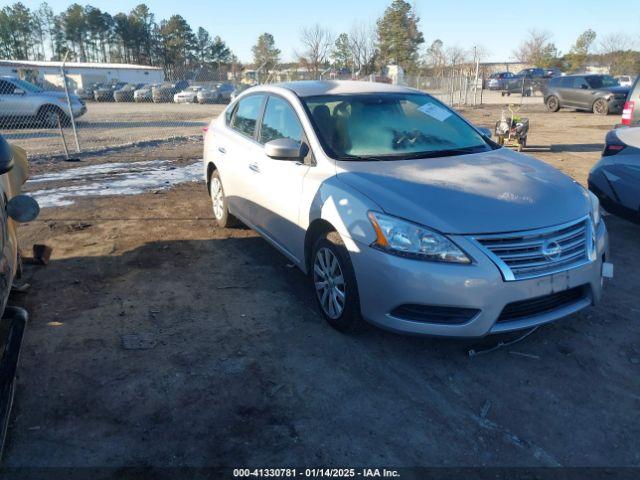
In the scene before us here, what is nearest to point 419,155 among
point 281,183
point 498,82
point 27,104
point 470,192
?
point 470,192

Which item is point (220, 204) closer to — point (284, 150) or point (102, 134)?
point (284, 150)

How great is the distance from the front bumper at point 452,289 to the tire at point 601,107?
2085 centimetres

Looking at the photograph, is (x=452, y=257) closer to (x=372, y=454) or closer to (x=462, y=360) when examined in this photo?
(x=462, y=360)

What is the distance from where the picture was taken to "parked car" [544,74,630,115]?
20359 mm

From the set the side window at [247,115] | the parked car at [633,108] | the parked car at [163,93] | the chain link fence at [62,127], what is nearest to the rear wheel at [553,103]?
the chain link fence at [62,127]

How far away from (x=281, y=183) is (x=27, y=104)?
16.4 m

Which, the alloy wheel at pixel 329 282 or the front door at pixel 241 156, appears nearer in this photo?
the alloy wheel at pixel 329 282

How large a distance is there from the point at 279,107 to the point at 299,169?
920mm

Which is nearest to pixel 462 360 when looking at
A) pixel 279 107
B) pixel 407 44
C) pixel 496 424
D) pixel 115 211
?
pixel 496 424

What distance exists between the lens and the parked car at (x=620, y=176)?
4.85 meters

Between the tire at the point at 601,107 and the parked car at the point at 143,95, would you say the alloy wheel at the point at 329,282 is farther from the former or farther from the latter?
the parked car at the point at 143,95

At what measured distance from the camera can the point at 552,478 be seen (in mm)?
2303

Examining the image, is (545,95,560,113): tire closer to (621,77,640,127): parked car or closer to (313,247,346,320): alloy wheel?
(621,77,640,127): parked car

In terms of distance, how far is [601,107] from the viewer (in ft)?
68.6
